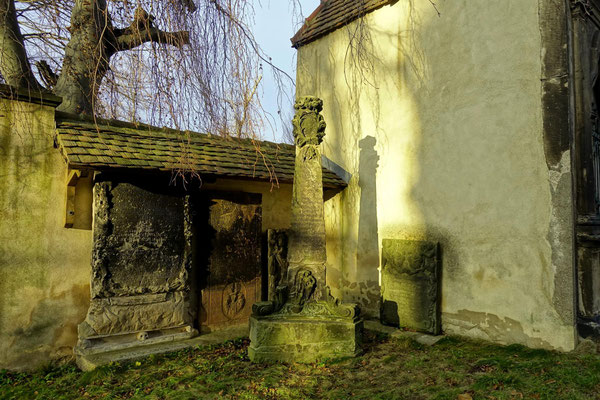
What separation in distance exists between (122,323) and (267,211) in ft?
9.47

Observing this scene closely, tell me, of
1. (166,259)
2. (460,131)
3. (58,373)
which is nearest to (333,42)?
(460,131)

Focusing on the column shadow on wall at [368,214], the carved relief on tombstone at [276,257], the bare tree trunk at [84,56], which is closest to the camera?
the bare tree trunk at [84,56]

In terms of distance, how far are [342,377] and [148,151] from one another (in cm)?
387

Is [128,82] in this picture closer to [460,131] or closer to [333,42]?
[460,131]

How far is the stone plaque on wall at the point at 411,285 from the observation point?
5.84 m

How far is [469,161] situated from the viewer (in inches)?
225

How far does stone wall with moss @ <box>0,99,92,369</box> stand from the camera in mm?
4762

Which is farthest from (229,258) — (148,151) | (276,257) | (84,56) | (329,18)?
(329,18)

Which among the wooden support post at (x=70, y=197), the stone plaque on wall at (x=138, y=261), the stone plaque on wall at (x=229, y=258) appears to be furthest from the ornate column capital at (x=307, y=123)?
the wooden support post at (x=70, y=197)

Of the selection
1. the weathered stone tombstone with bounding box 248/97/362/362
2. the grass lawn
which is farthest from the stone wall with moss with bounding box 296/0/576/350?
the weathered stone tombstone with bounding box 248/97/362/362

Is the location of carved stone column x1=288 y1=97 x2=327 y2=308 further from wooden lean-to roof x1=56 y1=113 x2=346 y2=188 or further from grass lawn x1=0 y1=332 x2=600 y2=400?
grass lawn x1=0 y1=332 x2=600 y2=400

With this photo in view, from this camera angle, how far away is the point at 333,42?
7.99m

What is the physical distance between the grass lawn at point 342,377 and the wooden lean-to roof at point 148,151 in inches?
90.0

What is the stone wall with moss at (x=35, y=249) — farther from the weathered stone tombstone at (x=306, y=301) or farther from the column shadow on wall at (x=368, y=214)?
the column shadow on wall at (x=368, y=214)
